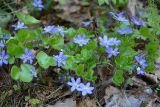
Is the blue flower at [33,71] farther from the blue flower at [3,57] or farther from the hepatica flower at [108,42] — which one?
the hepatica flower at [108,42]

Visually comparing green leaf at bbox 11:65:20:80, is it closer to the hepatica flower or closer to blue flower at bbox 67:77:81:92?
blue flower at bbox 67:77:81:92

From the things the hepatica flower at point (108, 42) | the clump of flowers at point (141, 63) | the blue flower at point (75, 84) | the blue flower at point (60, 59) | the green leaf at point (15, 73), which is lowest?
the blue flower at point (75, 84)

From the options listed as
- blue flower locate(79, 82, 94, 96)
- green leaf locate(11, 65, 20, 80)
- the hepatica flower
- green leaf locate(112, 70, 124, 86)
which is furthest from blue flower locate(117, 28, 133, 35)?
green leaf locate(11, 65, 20, 80)

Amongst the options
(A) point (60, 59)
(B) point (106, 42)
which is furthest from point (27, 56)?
(B) point (106, 42)

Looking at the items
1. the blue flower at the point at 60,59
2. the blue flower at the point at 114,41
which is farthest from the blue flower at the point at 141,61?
the blue flower at the point at 60,59

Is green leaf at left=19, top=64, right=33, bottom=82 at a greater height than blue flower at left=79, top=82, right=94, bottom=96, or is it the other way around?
green leaf at left=19, top=64, right=33, bottom=82

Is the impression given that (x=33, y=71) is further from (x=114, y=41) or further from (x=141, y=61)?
(x=141, y=61)

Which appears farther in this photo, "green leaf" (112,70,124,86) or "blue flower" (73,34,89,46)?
"blue flower" (73,34,89,46)

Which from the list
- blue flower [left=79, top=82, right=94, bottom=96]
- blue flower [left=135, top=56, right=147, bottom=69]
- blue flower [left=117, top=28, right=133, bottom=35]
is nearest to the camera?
blue flower [left=79, top=82, right=94, bottom=96]
